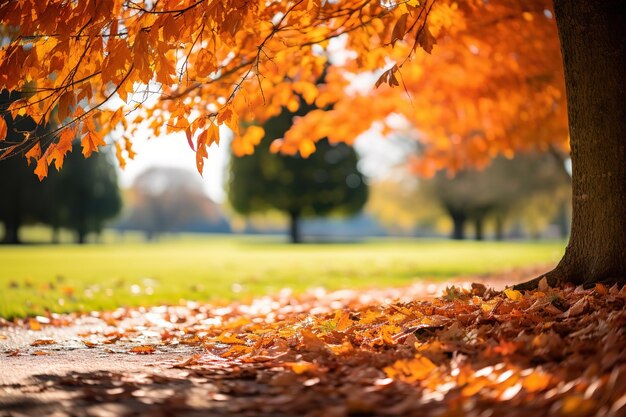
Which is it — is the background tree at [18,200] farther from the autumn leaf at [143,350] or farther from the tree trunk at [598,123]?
the tree trunk at [598,123]

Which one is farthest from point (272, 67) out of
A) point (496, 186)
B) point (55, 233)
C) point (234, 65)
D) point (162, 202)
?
point (162, 202)

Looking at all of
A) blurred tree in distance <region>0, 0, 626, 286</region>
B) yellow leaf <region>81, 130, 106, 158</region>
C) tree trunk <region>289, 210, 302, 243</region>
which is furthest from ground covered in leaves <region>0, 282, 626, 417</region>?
tree trunk <region>289, 210, 302, 243</region>

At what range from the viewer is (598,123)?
4.19 meters

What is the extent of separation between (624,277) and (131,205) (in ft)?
213

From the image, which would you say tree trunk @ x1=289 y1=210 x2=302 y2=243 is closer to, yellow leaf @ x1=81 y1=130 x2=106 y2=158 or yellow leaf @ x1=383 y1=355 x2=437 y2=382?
yellow leaf @ x1=81 y1=130 x2=106 y2=158

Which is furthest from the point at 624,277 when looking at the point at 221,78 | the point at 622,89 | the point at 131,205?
the point at 131,205

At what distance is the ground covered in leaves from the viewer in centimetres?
236

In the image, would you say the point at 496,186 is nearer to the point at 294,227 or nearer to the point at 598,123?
the point at 294,227

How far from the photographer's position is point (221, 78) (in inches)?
245

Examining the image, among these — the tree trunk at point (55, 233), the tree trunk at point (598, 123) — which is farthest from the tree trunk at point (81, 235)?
the tree trunk at point (598, 123)

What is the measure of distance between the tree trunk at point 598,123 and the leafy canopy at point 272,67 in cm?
119

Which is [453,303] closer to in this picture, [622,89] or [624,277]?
[624,277]

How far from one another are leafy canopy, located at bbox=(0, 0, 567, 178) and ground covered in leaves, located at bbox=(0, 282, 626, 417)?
1.31 metres

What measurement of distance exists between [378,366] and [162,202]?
6458 cm
